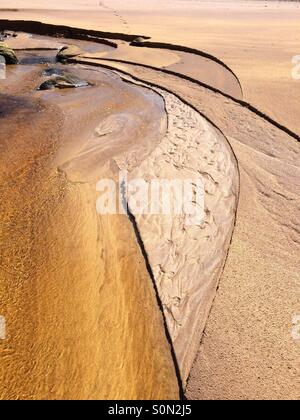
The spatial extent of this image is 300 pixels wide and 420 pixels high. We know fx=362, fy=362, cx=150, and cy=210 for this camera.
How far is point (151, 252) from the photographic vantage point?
227 cm

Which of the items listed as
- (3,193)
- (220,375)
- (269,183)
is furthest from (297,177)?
(3,193)

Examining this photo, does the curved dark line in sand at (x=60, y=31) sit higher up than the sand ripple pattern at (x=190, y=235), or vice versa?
the curved dark line in sand at (x=60, y=31)

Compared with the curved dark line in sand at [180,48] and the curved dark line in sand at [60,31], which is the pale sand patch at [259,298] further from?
the curved dark line in sand at [60,31]

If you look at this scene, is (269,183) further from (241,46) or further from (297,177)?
(241,46)

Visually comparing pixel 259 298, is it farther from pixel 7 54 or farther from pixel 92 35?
pixel 92 35

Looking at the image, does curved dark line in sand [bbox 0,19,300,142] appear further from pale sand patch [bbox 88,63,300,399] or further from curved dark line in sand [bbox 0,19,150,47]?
pale sand patch [bbox 88,63,300,399]

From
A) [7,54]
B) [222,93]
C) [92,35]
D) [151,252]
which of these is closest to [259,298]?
[151,252]

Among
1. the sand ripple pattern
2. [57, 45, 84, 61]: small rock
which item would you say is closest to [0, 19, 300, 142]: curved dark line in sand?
[57, 45, 84, 61]: small rock

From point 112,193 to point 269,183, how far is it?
1.24 m

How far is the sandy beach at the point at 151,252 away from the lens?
1.65 meters

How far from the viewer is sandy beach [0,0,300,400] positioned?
1.65m

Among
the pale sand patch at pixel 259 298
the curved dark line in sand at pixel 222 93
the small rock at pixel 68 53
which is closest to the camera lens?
the pale sand patch at pixel 259 298

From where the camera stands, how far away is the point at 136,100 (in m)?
4.76

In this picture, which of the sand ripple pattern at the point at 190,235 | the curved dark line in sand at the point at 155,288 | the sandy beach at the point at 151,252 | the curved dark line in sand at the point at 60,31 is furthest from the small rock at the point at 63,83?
the curved dark line in sand at the point at 155,288
